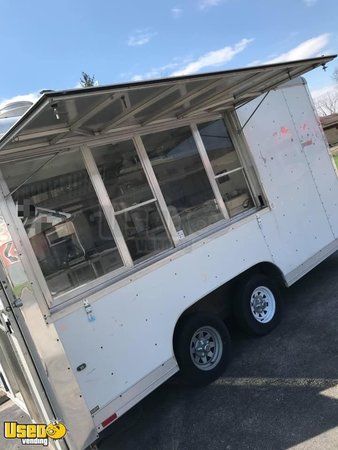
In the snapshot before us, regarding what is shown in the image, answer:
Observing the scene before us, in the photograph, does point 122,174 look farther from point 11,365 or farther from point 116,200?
point 11,365

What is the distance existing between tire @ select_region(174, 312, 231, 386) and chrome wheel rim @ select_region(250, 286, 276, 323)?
681 millimetres

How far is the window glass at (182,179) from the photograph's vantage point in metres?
4.53

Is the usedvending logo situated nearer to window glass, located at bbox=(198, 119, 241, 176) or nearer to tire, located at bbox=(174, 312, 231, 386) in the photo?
tire, located at bbox=(174, 312, 231, 386)

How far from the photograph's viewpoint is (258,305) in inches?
199

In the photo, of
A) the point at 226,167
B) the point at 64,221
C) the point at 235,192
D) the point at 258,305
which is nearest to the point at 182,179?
the point at 226,167

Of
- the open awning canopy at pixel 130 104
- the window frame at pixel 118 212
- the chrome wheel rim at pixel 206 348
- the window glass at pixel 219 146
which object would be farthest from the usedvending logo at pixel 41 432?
the window glass at pixel 219 146

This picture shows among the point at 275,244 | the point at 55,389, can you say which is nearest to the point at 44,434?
the point at 55,389

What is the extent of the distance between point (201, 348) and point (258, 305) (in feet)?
3.45

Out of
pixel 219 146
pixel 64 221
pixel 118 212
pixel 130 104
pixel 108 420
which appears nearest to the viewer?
pixel 108 420

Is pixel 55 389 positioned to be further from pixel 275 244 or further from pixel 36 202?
pixel 275 244

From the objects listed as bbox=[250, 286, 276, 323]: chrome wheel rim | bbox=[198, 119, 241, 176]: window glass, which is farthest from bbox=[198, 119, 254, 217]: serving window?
bbox=[250, 286, 276, 323]: chrome wheel rim

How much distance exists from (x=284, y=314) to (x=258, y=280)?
78cm

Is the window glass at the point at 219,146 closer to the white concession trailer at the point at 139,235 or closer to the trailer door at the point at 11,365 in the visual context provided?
the white concession trailer at the point at 139,235

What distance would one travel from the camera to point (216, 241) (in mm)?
4586
